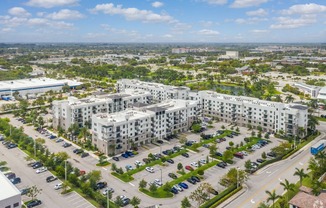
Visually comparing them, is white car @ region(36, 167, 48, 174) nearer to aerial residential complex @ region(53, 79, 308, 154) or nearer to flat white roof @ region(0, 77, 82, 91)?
aerial residential complex @ region(53, 79, 308, 154)

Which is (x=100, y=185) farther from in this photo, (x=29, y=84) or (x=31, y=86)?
(x=29, y=84)

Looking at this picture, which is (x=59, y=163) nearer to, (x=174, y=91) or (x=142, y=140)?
(x=142, y=140)

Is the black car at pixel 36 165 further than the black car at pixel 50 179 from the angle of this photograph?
Yes

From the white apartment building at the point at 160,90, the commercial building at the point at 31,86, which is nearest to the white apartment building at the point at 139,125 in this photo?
the white apartment building at the point at 160,90

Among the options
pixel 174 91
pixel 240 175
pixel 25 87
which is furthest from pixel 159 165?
pixel 25 87

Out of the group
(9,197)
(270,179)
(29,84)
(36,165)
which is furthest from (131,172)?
(29,84)

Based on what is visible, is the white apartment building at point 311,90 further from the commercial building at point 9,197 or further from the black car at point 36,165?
the commercial building at point 9,197

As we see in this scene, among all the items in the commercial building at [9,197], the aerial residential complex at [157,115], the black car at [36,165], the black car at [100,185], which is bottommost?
the black car at [100,185]
